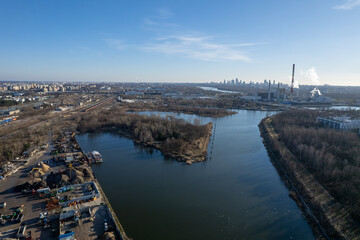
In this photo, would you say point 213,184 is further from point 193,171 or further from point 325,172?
point 325,172

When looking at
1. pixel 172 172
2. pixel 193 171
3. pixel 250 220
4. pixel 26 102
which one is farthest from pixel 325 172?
pixel 26 102

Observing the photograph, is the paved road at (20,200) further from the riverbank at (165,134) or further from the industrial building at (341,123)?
the industrial building at (341,123)

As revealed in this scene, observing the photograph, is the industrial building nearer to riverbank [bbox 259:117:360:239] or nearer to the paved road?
riverbank [bbox 259:117:360:239]

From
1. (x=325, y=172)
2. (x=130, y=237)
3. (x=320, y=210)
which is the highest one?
(x=325, y=172)

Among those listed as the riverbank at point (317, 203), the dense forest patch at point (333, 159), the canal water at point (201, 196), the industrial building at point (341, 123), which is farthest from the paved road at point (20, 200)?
the industrial building at point (341, 123)

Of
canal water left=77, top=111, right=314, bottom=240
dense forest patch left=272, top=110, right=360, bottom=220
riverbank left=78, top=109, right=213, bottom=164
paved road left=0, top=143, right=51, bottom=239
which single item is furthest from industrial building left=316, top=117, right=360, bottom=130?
paved road left=0, top=143, right=51, bottom=239
